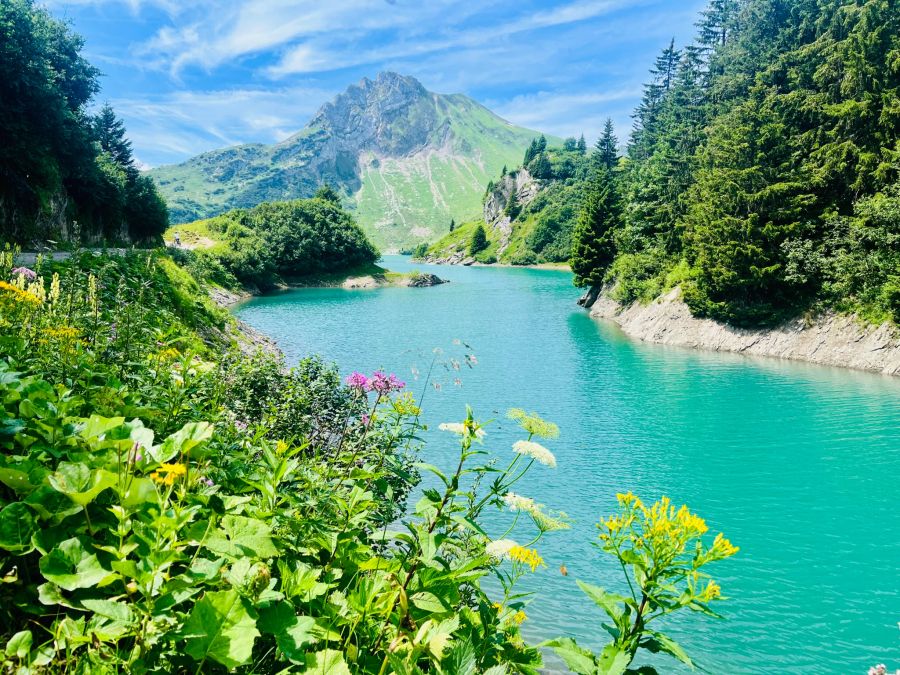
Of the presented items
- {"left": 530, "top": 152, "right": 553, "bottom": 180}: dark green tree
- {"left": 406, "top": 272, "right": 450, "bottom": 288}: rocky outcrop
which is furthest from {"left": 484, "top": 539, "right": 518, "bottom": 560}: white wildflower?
{"left": 530, "top": 152, "right": 553, "bottom": 180}: dark green tree

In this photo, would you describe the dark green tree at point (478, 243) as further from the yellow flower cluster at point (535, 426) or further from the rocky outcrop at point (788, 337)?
the yellow flower cluster at point (535, 426)

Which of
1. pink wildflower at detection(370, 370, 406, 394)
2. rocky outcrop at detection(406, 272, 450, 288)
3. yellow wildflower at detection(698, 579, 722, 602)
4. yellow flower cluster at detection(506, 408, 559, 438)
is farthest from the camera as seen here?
rocky outcrop at detection(406, 272, 450, 288)

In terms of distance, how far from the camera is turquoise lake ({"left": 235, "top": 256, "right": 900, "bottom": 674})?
9828 mm

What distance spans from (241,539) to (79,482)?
79 cm

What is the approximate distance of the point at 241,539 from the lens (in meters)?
2.53

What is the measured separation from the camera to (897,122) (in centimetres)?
3631

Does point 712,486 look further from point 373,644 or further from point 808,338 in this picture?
point 808,338

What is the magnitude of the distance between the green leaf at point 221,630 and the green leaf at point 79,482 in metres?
0.76

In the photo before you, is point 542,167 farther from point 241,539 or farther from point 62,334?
point 241,539

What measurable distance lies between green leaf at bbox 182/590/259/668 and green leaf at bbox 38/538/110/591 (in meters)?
0.49

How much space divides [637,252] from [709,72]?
167 ft

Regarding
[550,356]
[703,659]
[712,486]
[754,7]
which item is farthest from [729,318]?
[754,7]

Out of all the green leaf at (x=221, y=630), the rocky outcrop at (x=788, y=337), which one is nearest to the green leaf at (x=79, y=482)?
the green leaf at (x=221, y=630)

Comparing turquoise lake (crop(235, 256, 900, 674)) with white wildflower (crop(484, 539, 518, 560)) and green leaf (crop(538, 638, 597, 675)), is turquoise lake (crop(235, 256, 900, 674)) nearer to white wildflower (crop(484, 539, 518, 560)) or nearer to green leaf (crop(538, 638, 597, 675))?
white wildflower (crop(484, 539, 518, 560))
